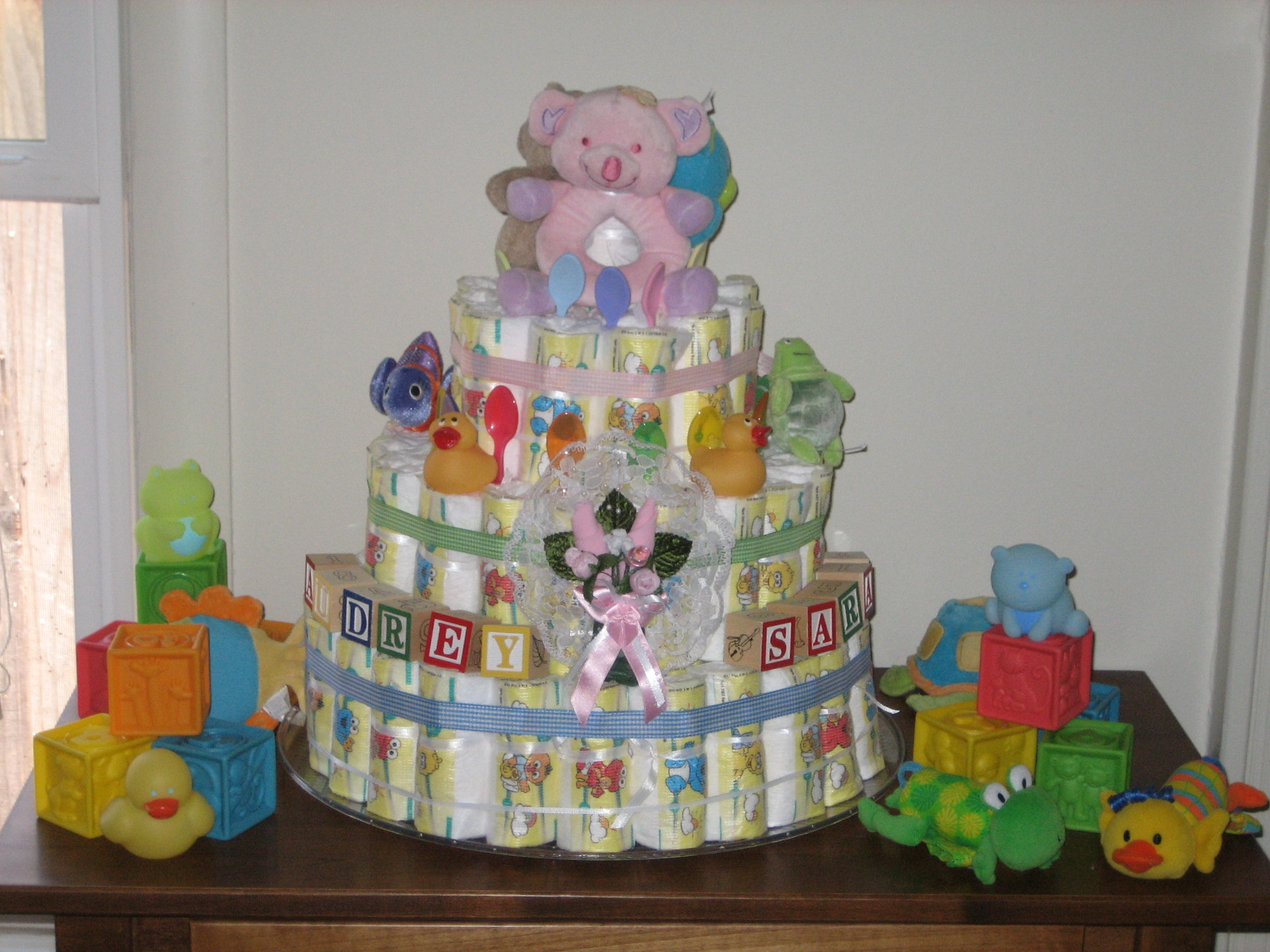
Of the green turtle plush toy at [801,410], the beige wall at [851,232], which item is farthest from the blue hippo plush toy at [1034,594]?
the beige wall at [851,232]

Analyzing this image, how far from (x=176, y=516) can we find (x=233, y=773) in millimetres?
415

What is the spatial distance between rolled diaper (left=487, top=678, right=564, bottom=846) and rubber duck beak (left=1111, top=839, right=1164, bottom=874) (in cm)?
57

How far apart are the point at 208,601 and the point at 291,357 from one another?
35 cm

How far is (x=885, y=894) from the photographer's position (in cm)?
135

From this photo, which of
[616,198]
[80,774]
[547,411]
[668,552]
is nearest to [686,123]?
[616,198]

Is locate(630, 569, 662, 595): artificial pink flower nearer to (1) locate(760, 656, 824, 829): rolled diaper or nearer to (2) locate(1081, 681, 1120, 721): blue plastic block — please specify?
(1) locate(760, 656, 824, 829): rolled diaper

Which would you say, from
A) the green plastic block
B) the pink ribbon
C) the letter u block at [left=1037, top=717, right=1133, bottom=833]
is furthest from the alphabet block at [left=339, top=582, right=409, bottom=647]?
the letter u block at [left=1037, top=717, right=1133, bottom=833]

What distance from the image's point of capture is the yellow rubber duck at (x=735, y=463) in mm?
1411

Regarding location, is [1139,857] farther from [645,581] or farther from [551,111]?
[551,111]

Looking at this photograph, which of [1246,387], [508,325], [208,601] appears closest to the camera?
[508,325]

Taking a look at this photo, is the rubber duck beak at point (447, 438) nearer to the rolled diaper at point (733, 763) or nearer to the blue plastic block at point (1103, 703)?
the rolled diaper at point (733, 763)

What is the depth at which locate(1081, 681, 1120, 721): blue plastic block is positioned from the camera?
5.50 feet

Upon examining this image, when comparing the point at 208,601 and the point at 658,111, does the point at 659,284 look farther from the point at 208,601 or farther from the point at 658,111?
the point at 208,601

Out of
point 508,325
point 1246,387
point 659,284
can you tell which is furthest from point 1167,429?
point 508,325
